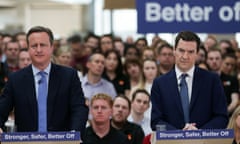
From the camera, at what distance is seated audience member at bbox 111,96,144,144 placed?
8812 mm

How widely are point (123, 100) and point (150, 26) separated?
4.35 feet

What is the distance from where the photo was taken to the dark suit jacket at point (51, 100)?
6.21 meters

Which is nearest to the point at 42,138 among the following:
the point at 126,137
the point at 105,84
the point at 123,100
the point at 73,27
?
A: the point at 126,137

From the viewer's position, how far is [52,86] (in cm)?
624

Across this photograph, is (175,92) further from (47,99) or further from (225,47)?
(225,47)

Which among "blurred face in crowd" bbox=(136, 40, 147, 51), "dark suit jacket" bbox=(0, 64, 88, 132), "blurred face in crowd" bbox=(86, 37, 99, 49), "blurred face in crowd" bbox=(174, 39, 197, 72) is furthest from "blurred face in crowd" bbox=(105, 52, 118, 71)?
"dark suit jacket" bbox=(0, 64, 88, 132)

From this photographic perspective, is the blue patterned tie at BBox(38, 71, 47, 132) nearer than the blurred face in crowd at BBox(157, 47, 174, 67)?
Yes

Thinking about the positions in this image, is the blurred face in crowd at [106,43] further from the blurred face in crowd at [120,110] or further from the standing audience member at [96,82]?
the blurred face in crowd at [120,110]

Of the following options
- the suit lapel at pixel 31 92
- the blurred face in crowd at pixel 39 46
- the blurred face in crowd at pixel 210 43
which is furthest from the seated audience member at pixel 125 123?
the blurred face in crowd at pixel 210 43

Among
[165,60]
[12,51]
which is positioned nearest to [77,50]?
[12,51]

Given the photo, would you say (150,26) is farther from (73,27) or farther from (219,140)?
(73,27)

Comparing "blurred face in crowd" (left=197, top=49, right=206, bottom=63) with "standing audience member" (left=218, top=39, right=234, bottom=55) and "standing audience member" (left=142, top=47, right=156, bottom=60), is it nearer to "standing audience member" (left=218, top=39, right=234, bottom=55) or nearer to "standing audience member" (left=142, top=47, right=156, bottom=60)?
"standing audience member" (left=142, top=47, right=156, bottom=60)

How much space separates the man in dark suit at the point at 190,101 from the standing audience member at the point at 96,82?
13.7 feet

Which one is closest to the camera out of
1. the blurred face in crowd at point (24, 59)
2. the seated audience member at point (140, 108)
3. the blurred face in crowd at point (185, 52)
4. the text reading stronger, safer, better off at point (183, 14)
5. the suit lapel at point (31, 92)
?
the suit lapel at point (31, 92)
